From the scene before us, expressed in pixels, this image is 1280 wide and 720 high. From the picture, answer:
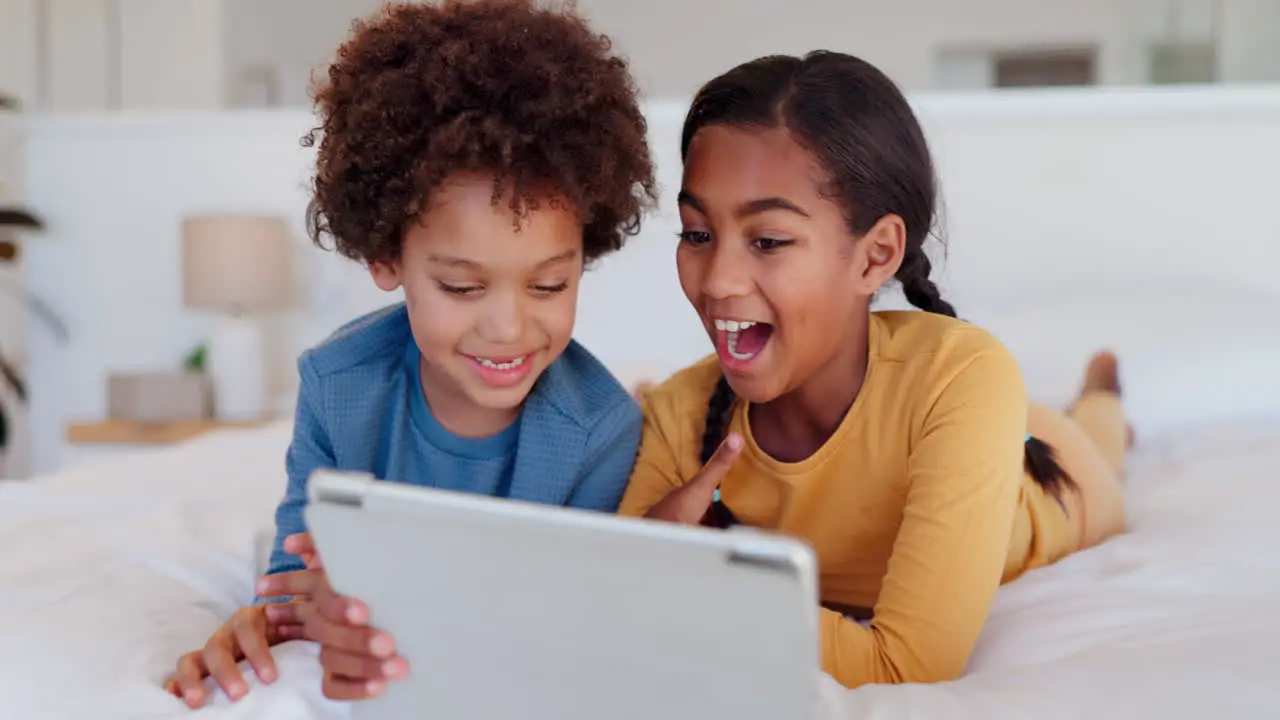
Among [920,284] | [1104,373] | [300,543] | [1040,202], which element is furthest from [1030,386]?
[300,543]

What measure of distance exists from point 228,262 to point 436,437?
146 centimetres

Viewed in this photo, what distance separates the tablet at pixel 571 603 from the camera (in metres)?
0.48

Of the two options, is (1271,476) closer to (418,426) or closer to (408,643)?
(418,426)

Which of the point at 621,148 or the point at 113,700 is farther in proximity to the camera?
the point at 621,148

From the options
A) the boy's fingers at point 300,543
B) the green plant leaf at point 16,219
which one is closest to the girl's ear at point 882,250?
the boy's fingers at point 300,543

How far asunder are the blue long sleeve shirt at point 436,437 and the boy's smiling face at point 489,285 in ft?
0.22

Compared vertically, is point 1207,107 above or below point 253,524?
above

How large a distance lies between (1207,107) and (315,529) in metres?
2.26

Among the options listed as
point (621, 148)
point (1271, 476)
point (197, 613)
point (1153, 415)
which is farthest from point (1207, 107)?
point (197, 613)

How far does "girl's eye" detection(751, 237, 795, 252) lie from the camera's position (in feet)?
3.11

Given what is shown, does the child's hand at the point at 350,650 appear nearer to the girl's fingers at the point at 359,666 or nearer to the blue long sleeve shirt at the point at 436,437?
the girl's fingers at the point at 359,666

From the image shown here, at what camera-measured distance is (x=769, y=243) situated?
0.95 meters

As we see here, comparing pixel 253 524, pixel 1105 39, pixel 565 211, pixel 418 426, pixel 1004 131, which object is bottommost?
pixel 253 524

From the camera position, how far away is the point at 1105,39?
4.60 meters
